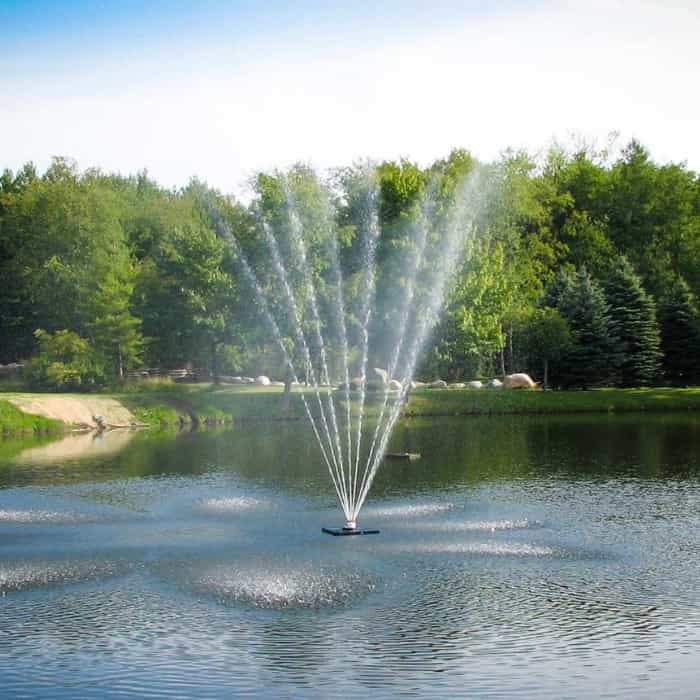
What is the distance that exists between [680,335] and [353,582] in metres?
66.9

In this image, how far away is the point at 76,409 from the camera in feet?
211

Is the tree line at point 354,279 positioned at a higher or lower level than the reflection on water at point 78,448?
higher

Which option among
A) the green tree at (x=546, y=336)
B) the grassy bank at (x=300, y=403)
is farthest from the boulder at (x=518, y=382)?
the grassy bank at (x=300, y=403)

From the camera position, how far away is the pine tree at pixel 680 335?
8381 centimetres

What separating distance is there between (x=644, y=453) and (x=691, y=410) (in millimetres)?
30027

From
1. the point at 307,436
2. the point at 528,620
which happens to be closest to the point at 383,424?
the point at 307,436

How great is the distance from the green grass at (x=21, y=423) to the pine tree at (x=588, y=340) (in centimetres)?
3715

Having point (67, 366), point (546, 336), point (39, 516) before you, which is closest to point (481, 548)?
point (39, 516)

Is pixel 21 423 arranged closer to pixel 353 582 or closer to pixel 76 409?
pixel 76 409

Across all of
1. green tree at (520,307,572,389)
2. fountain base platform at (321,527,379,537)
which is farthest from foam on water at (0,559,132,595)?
green tree at (520,307,572,389)

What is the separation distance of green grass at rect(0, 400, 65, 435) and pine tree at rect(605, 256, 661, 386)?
4125cm

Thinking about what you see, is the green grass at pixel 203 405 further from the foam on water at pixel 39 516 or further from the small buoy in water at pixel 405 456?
the foam on water at pixel 39 516

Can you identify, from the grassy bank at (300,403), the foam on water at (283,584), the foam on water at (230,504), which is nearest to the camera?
the foam on water at (283,584)

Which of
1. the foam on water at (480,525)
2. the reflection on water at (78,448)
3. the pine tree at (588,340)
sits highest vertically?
the pine tree at (588,340)
